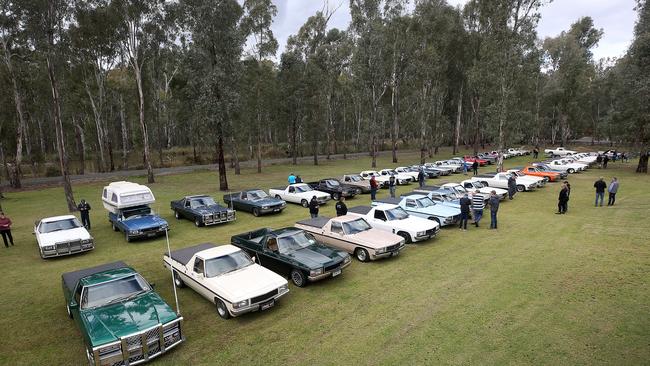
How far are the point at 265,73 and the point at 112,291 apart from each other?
3623 centimetres

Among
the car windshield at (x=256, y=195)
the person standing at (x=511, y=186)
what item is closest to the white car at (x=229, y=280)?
the car windshield at (x=256, y=195)

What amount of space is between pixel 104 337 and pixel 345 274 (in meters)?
6.54

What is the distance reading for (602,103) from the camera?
2702 inches

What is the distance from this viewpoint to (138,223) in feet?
50.2

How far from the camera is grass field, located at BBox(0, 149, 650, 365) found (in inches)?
267

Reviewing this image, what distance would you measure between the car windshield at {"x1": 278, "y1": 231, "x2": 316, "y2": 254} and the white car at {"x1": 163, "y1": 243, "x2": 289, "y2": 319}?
1.50 m

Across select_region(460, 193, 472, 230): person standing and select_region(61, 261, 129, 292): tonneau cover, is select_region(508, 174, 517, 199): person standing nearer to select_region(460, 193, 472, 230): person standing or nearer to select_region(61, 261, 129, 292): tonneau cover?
select_region(460, 193, 472, 230): person standing

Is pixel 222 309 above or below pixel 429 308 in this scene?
above

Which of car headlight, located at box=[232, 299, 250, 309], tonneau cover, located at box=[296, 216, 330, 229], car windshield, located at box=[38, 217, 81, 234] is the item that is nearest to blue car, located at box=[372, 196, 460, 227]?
tonneau cover, located at box=[296, 216, 330, 229]

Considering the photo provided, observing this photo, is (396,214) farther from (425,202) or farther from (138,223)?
(138,223)

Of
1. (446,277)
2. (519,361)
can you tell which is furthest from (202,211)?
(519,361)

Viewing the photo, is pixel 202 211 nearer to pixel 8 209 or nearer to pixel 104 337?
pixel 104 337

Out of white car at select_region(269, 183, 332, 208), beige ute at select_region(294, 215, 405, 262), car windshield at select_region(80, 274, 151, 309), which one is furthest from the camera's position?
white car at select_region(269, 183, 332, 208)

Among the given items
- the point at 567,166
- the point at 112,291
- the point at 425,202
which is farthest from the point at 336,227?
the point at 567,166
